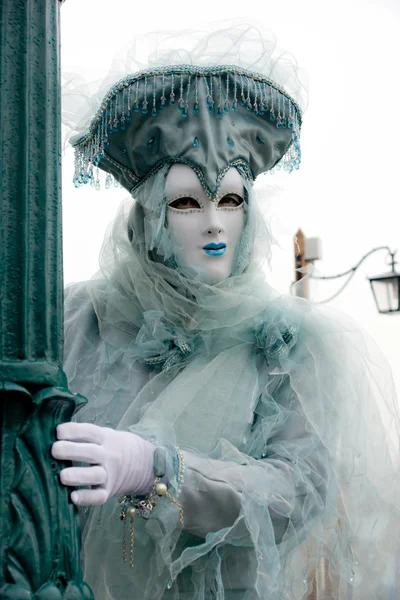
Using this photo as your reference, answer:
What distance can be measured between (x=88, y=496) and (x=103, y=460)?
0.11 metres

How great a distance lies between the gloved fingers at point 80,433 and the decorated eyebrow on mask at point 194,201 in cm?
92

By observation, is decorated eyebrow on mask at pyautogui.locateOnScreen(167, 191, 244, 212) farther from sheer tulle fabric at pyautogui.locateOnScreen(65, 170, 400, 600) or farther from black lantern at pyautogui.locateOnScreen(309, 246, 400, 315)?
black lantern at pyautogui.locateOnScreen(309, 246, 400, 315)

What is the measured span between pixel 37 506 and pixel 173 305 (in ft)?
3.70

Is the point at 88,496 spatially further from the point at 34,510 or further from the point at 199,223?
the point at 199,223

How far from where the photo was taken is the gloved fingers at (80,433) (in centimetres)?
127

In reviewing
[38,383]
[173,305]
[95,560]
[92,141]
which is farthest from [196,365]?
[38,383]

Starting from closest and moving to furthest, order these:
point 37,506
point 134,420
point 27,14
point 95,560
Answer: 1. point 37,506
2. point 27,14
3. point 95,560
4. point 134,420

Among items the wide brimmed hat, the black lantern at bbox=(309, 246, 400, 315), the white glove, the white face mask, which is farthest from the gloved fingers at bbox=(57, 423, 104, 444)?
the black lantern at bbox=(309, 246, 400, 315)

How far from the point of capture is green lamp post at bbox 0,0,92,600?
1146 millimetres

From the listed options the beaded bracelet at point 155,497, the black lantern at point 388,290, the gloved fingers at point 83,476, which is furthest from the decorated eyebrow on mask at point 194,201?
the black lantern at point 388,290

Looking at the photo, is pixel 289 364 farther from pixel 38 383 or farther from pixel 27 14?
pixel 27 14

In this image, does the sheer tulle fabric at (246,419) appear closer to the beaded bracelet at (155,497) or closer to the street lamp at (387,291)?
the beaded bracelet at (155,497)

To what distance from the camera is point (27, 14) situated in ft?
4.27

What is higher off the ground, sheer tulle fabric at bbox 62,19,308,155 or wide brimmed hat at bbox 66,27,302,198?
sheer tulle fabric at bbox 62,19,308,155
